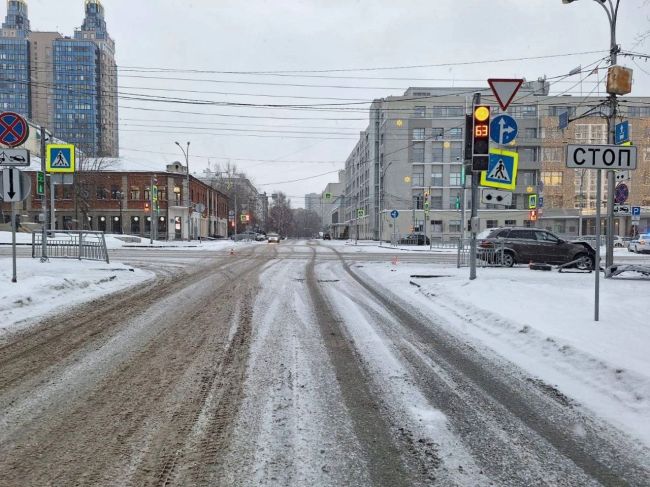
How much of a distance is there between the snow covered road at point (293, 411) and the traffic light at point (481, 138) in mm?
5407

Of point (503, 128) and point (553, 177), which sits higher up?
point (553, 177)

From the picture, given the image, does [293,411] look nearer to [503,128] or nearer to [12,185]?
[503,128]

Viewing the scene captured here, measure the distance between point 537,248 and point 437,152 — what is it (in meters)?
56.8

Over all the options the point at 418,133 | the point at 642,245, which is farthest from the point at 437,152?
the point at 642,245

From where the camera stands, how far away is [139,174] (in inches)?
2314

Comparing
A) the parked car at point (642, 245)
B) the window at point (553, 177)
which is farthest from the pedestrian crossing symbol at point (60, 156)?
the window at point (553, 177)

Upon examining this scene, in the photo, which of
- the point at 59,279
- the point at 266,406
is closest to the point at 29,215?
→ the point at 59,279

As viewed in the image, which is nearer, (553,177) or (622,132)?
(622,132)

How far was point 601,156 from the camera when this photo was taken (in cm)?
687

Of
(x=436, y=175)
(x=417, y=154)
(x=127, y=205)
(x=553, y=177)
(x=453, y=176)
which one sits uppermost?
(x=417, y=154)

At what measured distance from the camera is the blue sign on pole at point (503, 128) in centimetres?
1121

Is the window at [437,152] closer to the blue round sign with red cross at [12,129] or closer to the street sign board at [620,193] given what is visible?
the street sign board at [620,193]

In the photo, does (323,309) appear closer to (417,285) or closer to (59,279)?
(417,285)

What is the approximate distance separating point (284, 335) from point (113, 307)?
4.11 meters
